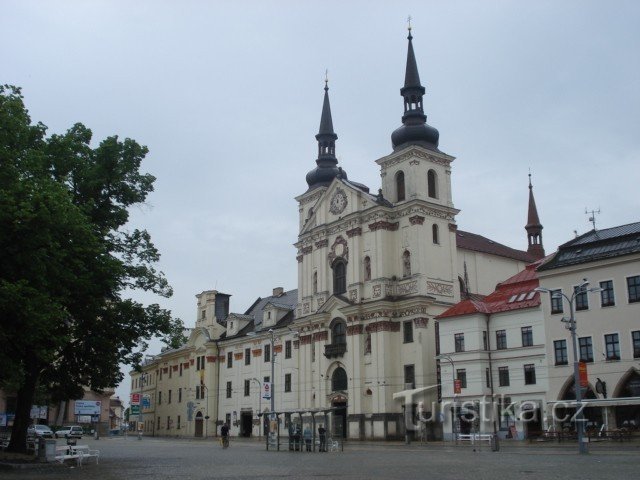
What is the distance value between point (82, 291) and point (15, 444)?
7.27 metres

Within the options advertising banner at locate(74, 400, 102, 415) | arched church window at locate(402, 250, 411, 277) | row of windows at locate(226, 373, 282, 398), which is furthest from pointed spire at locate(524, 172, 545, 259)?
advertising banner at locate(74, 400, 102, 415)

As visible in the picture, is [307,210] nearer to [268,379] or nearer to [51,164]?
[268,379]

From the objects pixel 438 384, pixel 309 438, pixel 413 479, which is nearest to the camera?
pixel 413 479

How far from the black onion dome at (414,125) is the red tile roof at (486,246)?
34.3ft

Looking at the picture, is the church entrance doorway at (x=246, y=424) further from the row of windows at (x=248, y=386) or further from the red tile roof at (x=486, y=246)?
the red tile roof at (x=486, y=246)

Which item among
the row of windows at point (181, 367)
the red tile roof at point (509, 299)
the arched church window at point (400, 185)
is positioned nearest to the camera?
the red tile roof at point (509, 299)

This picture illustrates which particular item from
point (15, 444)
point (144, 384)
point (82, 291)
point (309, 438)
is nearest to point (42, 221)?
point (82, 291)

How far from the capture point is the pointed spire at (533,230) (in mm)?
88556

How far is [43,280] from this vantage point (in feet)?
80.8

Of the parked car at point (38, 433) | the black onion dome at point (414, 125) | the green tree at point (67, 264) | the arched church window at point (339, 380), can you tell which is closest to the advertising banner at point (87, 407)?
the parked car at point (38, 433)

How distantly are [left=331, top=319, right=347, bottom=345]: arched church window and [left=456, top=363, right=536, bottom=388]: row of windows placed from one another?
1371cm

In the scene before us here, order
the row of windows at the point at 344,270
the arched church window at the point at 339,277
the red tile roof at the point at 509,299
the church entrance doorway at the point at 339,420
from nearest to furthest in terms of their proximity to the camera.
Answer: the red tile roof at the point at 509,299 < the church entrance doorway at the point at 339,420 < the row of windows at the point at 344,270 < the arched church window at the point at 339,277

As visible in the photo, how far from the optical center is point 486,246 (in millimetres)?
76938

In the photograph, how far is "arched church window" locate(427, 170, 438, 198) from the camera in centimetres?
6744
